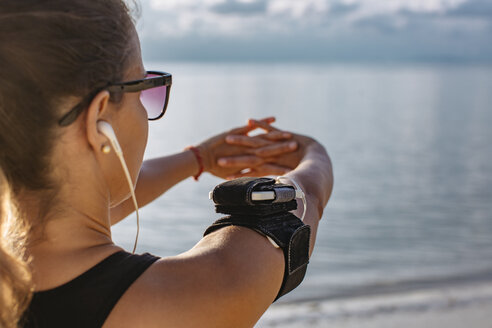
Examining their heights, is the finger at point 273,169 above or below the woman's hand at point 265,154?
below

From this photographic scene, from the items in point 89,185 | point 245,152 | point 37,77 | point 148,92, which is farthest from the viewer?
point 245,152

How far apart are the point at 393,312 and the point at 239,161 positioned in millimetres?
3575

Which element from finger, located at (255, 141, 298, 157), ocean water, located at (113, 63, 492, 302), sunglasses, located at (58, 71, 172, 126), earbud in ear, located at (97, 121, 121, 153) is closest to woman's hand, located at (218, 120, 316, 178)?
finger, located at (255, 141, 298, 157)

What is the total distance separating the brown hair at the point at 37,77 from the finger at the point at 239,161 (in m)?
1.31

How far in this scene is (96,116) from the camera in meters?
1.17

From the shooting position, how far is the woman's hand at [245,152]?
2482 mm

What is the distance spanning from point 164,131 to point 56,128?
2025cm

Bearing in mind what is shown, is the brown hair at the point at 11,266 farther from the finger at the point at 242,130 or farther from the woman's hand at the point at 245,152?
the finger at the point at 242,130

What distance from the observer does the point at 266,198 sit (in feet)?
4.33

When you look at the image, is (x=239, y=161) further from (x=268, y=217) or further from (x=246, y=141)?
(x=268, y=217)

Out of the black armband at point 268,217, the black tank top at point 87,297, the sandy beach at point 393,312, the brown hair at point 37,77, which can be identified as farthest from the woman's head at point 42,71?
the sandy beach at point 393,312

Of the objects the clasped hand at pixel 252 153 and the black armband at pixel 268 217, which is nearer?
the black armband at pixel 268 217

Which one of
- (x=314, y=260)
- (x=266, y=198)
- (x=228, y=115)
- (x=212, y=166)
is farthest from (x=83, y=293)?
(x=228, y=115)

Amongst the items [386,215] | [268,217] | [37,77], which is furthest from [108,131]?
[386,215]
